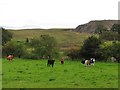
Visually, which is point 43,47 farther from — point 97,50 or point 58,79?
point 58,79

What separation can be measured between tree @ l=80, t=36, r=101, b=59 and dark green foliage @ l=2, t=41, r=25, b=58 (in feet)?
41.1

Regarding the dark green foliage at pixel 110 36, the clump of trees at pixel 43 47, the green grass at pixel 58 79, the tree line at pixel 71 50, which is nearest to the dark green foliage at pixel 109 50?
the tree line at pixel 71 50

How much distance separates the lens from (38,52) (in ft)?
208

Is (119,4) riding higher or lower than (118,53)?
higher

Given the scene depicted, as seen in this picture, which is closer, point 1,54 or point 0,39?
point 1,54

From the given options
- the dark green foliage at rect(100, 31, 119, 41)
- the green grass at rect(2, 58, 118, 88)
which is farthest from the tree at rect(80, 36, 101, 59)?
the green grass at rect(2, 58, 118, 88)

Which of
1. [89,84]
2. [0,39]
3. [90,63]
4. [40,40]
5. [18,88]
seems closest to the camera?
[18,88]

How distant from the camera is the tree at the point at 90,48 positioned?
198 feet

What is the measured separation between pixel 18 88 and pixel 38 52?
150 feet

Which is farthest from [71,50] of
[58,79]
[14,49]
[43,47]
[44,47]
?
[58,79]

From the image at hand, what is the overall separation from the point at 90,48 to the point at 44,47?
9.64 meters

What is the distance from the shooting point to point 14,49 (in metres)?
66.1

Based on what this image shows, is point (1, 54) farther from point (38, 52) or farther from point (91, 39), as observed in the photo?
point (91, 39)

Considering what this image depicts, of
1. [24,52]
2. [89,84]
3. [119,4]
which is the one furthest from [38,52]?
[89,84]
